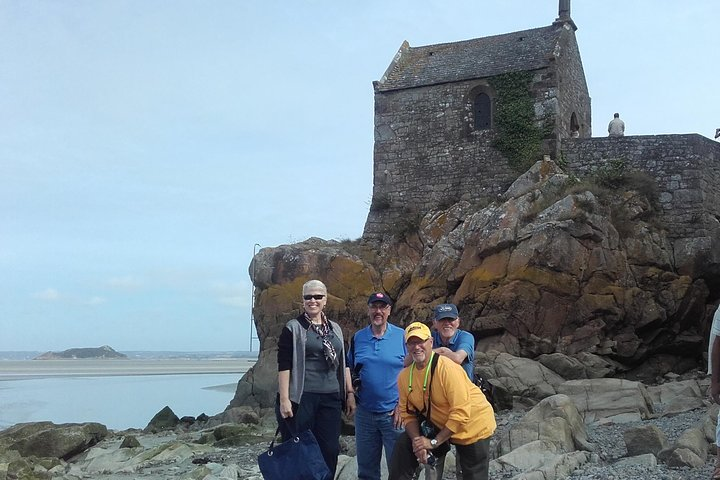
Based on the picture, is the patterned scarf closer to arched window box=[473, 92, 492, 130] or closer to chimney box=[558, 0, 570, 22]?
arched window box=[473, 92, 492, 130]

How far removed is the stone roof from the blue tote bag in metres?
16.7

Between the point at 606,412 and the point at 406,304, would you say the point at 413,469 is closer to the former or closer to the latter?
the point at 606,412

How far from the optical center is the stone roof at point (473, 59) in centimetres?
2045

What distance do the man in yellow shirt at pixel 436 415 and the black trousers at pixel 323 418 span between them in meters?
0.77

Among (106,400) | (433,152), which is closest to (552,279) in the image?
(433,152)

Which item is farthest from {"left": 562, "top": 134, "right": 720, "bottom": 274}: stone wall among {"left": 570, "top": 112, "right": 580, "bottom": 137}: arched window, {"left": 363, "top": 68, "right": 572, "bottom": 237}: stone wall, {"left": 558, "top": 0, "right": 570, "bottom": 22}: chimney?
{"left": 558, "top": 0, "right": 570, "bottom": 22}: chimney

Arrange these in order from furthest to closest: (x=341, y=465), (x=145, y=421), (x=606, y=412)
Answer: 1. (x=145, y=421)
2. (x=606, y=412)
3. (x=341, y=465)

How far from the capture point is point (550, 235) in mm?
16531

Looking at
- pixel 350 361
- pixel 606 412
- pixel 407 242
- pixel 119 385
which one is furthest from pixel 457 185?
pixel 119 385

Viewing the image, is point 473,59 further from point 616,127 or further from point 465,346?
point 465,346

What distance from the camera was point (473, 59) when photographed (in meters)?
21.5

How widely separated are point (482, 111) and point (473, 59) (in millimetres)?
2009

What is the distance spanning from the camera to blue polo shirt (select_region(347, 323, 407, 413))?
19.6 ft

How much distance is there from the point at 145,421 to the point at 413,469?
17.9 metres
